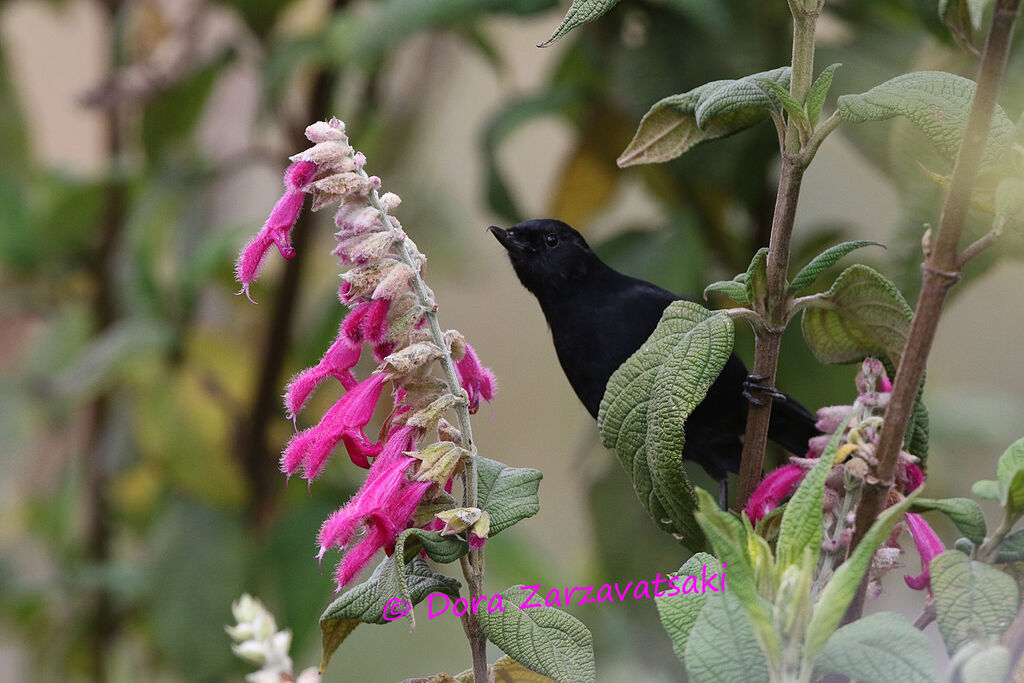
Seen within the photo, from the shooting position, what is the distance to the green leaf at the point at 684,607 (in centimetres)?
28

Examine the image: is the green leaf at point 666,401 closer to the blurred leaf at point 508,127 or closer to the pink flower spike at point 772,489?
the pink flower spike at point 772,489

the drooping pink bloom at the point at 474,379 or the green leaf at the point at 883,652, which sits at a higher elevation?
the drooping pink bloom at the point at 474,379

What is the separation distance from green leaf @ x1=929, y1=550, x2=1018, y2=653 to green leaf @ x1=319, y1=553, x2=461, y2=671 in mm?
125

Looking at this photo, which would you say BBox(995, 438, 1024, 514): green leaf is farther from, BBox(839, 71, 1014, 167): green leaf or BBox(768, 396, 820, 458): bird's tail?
BBox(768, 396, 820, 458): bird's tail

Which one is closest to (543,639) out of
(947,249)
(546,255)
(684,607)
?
(684,607)

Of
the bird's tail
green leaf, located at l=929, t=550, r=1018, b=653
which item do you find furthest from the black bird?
green leaf, located at l=929, t=550, r=1018, b=653

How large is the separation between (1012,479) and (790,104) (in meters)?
0.11

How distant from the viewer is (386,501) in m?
0.31

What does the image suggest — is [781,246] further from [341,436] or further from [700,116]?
[341,436]

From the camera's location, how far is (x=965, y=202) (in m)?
0.25

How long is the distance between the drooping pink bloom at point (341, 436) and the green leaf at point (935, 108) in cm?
16

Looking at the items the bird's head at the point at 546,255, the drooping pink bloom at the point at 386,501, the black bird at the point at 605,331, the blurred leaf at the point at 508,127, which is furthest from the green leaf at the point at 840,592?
the blurred leaf at the point at 508,127

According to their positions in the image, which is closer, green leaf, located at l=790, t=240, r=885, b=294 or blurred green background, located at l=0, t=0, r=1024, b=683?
green leaf, located at l=790, t=240, r=885, b=294

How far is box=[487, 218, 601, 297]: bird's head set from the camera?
0.70m
